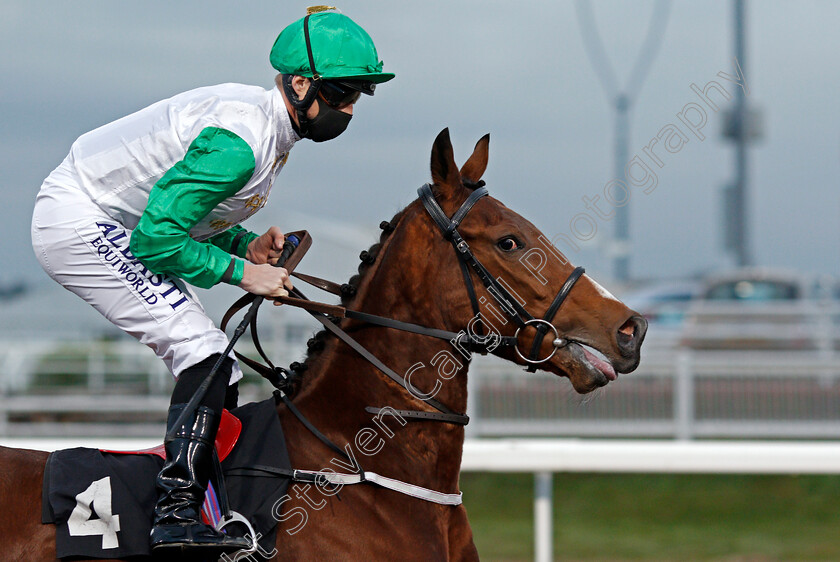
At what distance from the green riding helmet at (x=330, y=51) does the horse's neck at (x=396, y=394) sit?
22.7 inches

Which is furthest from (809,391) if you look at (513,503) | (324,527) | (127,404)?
(324,527)

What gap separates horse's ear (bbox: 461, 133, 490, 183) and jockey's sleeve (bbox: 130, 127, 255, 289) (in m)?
0.67

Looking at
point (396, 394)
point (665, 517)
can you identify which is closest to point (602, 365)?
point (396, 394)

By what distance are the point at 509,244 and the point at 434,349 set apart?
37 cm

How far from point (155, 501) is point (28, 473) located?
37 cm

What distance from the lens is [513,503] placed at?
697cm

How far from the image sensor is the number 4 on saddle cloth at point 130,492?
2.47 m

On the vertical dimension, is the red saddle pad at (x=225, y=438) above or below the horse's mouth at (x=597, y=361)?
below

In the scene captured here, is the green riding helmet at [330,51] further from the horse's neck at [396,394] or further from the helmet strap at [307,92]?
the horse's neck at [396,394]

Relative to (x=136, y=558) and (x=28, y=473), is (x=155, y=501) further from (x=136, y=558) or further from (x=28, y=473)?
(x=28, y=473)

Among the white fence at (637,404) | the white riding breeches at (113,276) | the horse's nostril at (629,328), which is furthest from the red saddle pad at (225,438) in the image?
the white fence at (637,404)

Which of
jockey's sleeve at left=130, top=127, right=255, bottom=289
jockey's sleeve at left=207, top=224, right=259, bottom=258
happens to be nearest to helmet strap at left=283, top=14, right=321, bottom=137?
jockey's sleeve at left=130, top=127, right=255, bottom=289

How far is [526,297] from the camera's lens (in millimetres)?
2701

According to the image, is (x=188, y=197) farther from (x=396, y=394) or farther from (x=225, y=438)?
(x=396, y=394)
